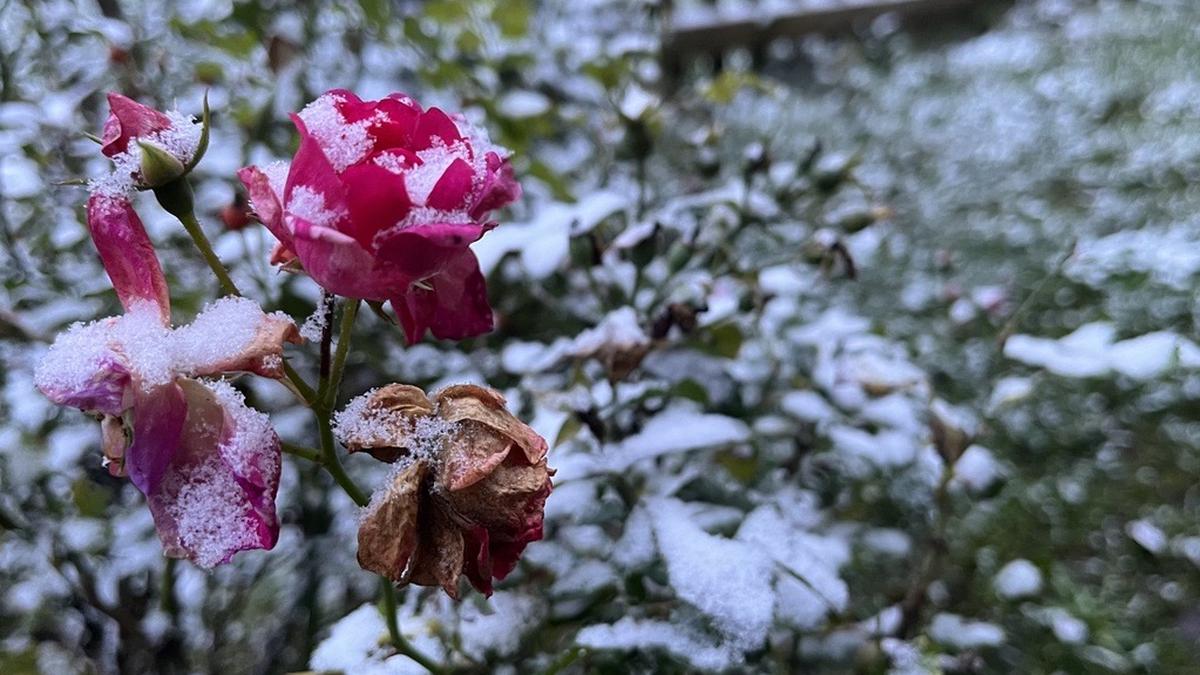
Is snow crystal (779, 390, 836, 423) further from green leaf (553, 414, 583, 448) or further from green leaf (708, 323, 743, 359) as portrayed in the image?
green leaf (553, 414, 583, 448)

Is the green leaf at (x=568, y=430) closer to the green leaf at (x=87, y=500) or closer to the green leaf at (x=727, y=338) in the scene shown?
the green leaf at (x=727, y=338)

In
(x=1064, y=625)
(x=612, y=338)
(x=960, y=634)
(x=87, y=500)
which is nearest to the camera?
(x=612, y=338)

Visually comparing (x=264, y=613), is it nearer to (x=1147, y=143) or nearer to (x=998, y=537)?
(x=998, y=537)

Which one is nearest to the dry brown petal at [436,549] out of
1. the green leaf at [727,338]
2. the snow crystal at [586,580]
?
the snow crystal at [586,580]

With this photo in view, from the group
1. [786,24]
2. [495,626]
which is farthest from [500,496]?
[786,24]

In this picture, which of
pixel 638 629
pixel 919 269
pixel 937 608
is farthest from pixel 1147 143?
pixel 638 629

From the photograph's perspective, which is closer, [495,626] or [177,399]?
[177,399]

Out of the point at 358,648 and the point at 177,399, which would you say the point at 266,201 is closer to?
the point at 177,399
